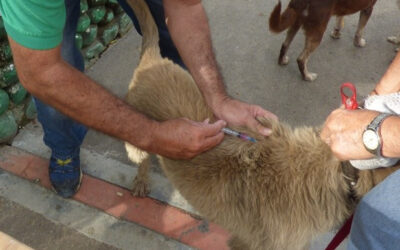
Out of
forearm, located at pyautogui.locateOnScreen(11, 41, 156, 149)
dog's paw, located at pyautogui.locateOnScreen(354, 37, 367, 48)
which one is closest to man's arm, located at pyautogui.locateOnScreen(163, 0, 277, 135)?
forearm, located at pyautogui.locateOnScreen(11, 41, 156, 149)

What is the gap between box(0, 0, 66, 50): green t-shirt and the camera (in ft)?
4.71

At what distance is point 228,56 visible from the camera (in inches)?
151

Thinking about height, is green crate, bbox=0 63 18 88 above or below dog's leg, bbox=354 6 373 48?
below

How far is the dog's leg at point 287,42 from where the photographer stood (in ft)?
11.3

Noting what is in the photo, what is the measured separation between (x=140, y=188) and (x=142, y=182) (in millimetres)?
44

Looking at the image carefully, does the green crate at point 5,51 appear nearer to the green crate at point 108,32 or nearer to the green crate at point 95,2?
the green crate at point 95,2

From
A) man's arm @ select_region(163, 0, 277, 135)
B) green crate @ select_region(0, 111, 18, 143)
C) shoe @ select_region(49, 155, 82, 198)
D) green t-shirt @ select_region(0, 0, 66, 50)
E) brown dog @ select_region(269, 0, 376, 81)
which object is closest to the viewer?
green t-shirt @ select_region(0, 0, 66, 50)

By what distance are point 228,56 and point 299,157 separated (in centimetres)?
236

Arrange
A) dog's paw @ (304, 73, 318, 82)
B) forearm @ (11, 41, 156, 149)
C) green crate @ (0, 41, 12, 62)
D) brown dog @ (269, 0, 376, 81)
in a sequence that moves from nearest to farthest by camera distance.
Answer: forearm @ (11, 41, 156, 149), green crate @ (0, 41, 12, 62), brown dog @ (269, 0, 376, 81), dog's paw @ (304, 73, 318, 82)

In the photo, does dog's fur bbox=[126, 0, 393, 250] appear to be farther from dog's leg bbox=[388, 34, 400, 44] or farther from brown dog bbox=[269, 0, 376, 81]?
dog's leg bbox=[388, 34, 400, 44]

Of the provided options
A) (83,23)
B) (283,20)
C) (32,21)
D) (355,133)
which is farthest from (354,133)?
(83,23)

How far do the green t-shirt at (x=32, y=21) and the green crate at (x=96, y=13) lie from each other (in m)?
1.96

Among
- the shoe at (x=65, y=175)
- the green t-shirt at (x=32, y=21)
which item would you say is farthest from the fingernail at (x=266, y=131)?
the shoe at (x=65, y=175)

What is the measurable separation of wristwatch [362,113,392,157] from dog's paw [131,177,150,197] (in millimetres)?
1648
